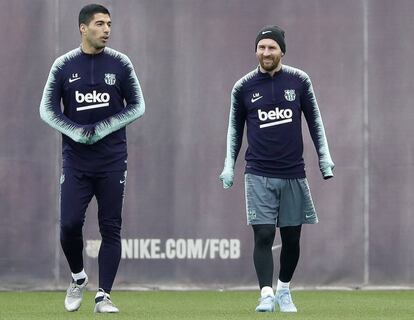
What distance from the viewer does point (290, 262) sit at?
8.67 meters

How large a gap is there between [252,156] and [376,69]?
114 inches

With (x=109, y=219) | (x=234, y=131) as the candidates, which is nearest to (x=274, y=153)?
(x=234, y=131)

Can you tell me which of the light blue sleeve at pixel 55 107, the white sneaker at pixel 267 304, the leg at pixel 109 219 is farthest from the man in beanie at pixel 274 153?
the light blue sleeve at pixel 55 107

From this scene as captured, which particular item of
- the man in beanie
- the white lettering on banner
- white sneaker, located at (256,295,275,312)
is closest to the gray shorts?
the man in beanie

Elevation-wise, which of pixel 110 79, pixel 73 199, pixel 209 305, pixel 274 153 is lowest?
pixel 209 305

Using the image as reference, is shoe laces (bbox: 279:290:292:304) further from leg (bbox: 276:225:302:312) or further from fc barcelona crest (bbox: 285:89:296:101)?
fc barcelona crest (bbox: 285:89:296:101)

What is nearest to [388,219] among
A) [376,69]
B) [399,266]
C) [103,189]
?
[399,266]

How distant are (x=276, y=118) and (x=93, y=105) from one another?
45.3 inches

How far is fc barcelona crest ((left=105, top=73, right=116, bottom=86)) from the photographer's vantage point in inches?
325

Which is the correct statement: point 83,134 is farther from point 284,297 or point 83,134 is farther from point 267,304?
point 284,297

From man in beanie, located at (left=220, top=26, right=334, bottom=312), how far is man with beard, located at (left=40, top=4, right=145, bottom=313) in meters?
0.74

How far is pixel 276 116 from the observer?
8.47 metres

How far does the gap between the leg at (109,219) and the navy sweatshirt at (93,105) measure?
8cm

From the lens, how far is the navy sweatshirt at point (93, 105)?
823 cm
